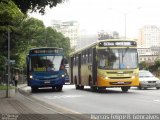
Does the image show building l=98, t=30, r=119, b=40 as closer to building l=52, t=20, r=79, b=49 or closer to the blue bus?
the blue bus

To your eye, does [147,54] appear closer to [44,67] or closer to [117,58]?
[44,67]

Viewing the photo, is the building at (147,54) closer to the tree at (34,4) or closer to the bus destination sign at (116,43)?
the bus destination sign at (116,43)

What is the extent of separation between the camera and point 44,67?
36375 millimetres

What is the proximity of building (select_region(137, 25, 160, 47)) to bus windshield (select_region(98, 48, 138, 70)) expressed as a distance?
130m

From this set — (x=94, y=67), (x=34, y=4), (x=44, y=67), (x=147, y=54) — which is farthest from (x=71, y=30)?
(x=34, y=4)

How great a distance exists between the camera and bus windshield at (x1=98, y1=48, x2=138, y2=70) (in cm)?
3162

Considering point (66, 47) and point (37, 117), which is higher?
point (66, 47)

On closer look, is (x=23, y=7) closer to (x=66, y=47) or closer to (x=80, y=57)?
(x=80, y=57)

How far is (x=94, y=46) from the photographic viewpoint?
32.8 m

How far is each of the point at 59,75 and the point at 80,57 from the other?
10.9 feet

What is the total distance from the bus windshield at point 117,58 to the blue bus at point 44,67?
553 centimetres

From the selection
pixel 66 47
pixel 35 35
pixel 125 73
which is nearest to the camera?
pixel 125 73

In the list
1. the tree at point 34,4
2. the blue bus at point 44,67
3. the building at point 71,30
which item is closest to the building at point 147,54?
the building at point 71,30

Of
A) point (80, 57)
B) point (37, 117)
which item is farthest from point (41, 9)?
point (37, 117)
